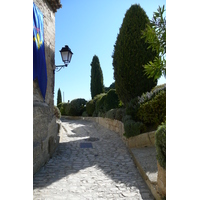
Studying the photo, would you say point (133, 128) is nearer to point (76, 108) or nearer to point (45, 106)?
point (45, 106)

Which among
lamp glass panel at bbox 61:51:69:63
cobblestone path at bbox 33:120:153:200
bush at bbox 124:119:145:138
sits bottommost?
cobblestone path at bbox 33:120:153:200

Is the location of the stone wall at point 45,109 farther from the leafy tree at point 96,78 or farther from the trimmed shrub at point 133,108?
the leafy tree at point 96,78

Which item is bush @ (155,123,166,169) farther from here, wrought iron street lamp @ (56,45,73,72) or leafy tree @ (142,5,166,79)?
wrought iron street lamp @ (56,45,73,72)

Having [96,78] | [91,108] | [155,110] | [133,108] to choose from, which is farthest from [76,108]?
[155,110]

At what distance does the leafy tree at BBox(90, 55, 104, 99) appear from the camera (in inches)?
682

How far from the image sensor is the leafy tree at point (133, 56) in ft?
21.1

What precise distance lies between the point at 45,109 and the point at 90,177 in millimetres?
1917

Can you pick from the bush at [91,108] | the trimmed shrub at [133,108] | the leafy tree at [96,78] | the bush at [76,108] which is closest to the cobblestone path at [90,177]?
the trimmed shrub at [133,108]

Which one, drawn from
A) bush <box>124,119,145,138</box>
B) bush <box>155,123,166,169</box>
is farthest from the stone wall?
bush <box>155,123,166,169</box>

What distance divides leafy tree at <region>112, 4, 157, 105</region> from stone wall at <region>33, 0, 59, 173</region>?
2798 millimetres

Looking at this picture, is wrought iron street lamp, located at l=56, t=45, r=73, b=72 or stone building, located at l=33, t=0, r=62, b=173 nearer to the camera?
stone building, located at l=33, t=0, r=62, b=173

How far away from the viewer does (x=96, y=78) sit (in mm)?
17469
